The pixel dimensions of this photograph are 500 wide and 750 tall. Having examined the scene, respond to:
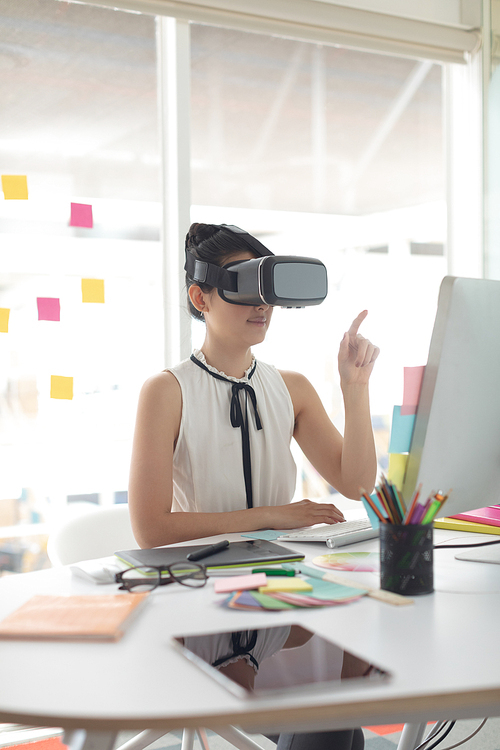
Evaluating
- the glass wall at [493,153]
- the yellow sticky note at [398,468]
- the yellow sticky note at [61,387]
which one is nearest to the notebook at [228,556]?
the yellow sticky note at [398,468]

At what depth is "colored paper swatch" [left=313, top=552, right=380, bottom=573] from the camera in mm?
1009

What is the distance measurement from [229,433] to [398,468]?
0.62 m

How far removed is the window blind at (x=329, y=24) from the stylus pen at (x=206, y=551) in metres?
1.81

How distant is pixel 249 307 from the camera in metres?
1.45

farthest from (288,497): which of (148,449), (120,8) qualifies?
(120,8)

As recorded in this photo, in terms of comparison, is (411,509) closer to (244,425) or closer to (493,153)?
(244,425)

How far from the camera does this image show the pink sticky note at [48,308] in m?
2.13

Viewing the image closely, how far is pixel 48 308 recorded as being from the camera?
214 cm

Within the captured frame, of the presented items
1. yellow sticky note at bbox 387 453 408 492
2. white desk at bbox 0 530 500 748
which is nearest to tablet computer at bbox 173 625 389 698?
white desk at bbox 0 530 500 748

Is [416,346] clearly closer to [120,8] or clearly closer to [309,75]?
[309,75]

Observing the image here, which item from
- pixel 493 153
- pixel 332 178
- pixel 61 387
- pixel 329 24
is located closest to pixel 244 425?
pixel 61 387

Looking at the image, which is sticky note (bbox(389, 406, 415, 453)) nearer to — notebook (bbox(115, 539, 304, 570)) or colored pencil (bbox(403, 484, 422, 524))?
colored pencil (bbox(403, 484, 422, 524))

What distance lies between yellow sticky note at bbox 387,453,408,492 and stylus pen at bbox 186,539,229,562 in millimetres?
306

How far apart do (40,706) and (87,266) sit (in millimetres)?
1779
